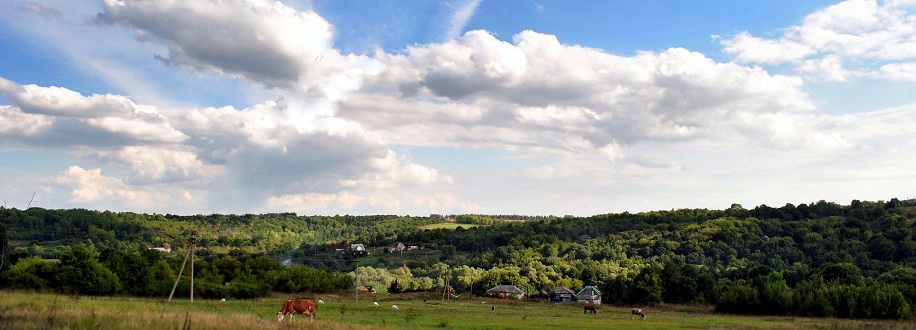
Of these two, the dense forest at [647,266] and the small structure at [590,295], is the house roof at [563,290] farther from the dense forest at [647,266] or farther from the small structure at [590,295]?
the small structure at [590,295]

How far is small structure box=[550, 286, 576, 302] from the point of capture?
11589cm

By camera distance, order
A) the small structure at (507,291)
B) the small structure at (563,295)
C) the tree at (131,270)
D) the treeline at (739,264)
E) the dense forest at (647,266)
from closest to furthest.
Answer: the dense forest at (647,266), the treeline at (739,264), the tree at (131,270), the small structure at (563,295), the small structure at (507,291)

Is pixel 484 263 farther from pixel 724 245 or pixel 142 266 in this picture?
pixel 142 266

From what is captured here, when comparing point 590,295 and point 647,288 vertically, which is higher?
point 647,288

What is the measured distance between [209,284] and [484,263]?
3906 inches

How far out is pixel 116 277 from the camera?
7550cm

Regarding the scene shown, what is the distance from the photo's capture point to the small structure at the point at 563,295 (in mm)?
115887

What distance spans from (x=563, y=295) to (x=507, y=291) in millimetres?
10509

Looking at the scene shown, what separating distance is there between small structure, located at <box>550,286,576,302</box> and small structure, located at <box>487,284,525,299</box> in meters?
6.36

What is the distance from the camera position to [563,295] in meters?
117

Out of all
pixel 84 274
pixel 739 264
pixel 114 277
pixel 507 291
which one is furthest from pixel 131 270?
pixel 739 264

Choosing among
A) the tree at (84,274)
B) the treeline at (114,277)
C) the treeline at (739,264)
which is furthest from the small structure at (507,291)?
the tree at (84,274)

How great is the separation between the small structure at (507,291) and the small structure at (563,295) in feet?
20.9

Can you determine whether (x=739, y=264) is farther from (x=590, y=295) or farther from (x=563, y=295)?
(x=590, y=295)
